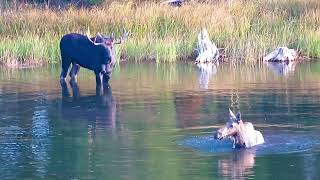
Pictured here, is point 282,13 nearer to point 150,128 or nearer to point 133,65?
point 133,65

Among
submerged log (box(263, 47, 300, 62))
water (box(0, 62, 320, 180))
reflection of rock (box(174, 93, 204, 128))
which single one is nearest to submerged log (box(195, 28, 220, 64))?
submerged log (box(263, 47, 300, 62))

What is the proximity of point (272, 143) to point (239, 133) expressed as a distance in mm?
678

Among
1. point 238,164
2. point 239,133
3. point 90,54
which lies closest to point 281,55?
point 90,54

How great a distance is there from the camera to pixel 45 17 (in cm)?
2883

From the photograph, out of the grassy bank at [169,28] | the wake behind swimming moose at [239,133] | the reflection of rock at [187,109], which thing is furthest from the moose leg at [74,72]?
the wake behind swimming moose at [239,133]

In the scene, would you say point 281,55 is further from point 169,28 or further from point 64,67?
point 64,67

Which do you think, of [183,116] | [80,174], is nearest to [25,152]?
[80,174]

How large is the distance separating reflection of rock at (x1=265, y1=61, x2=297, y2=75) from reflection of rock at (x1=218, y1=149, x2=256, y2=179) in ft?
34.8

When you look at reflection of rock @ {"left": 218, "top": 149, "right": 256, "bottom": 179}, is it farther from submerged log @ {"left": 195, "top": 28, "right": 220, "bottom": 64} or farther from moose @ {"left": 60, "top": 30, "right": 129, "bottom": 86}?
submerged log @ {"left": 195, "top": 28, "right": 220, "bottom": 64}

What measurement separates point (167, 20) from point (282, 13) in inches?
148

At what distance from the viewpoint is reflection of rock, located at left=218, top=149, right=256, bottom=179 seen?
10797 mm

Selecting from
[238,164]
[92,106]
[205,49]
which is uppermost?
[205,49]

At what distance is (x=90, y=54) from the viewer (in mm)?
20609

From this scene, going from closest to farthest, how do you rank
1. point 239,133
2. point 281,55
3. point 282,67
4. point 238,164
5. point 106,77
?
1. point 238,164
2. point 239,133
3. point 106,77
4. point 282,67
5. point 281,55
